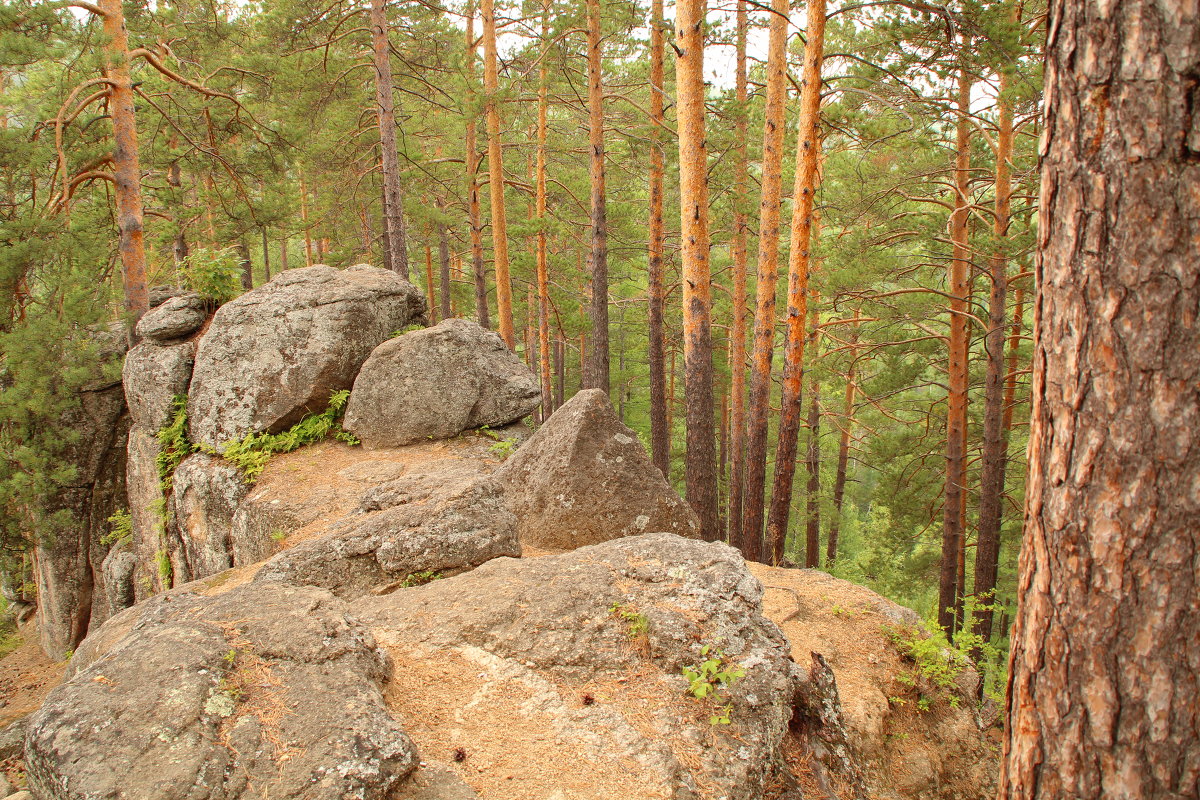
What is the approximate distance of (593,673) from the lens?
12.2 feet

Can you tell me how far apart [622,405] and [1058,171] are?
2807cm

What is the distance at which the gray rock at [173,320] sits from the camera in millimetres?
10477

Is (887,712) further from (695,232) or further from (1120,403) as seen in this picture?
(695,232)

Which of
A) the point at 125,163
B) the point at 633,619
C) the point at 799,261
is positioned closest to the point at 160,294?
the point at 125,163

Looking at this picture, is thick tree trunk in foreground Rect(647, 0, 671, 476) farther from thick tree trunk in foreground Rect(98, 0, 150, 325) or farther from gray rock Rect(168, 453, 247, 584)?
thick tree trunk in foreground Rect(98, 0, 150, 325)

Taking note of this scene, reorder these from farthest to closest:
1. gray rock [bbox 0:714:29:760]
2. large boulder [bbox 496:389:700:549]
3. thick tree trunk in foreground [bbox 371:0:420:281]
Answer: thick tree trunk in foreground [bbox 371:0:420:281]
gray rock [bbox 0:714:29:760]
large boulder [bbox 496:389:700:549]

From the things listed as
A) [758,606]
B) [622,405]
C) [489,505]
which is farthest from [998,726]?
[622,405]

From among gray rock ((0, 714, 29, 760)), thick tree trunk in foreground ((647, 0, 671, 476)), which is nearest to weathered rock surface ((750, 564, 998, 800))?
thick tree trunk in foreground ((647, 0, 671, 476))

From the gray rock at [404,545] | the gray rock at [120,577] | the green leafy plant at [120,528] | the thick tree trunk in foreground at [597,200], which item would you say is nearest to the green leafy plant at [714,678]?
the gray rock at [404,545]

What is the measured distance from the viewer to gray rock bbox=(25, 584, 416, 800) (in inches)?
97.3

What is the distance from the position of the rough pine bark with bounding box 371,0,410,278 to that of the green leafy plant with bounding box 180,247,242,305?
2.83 meters

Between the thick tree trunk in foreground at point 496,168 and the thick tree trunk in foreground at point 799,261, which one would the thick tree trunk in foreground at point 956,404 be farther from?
the thick tree trunk in foreground at point 496,168

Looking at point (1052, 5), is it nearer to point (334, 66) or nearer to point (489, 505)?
point (489, 505)

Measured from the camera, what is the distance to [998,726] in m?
4.74
